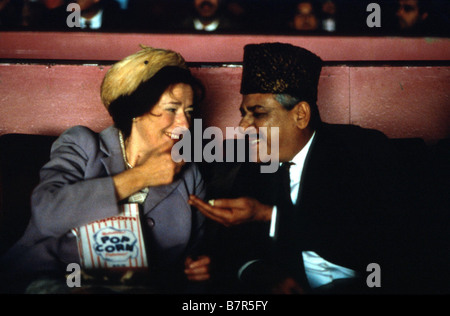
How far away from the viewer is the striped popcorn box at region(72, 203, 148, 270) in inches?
49.4

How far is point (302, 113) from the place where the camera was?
1470 millimetres

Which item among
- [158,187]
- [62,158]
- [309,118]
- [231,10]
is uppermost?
[231,10]

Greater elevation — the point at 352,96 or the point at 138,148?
the point at 352,96

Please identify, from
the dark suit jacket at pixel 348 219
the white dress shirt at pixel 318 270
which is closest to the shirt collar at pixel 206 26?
the dark suit jacket at pixel 348 219

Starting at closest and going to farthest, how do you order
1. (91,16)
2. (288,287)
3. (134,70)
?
(288,287) < (134,70) < (91,16)

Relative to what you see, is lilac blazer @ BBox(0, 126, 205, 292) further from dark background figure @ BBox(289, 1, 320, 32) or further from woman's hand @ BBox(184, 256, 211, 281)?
dark background figure @ BBox(289, 1, 320, 32)

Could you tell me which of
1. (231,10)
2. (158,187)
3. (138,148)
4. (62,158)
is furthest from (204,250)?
(231,10)

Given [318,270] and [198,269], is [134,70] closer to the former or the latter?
[198,269]

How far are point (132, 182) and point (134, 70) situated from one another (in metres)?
0.42

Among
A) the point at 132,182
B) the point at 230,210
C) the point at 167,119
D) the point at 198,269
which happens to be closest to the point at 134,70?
the point at 167,119

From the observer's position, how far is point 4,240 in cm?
139

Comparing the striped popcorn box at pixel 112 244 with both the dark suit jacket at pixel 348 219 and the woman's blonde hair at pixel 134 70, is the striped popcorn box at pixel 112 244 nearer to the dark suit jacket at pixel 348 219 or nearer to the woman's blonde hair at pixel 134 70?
the dark suit jacket at pixel 348 219

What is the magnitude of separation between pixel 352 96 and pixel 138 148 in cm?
112
